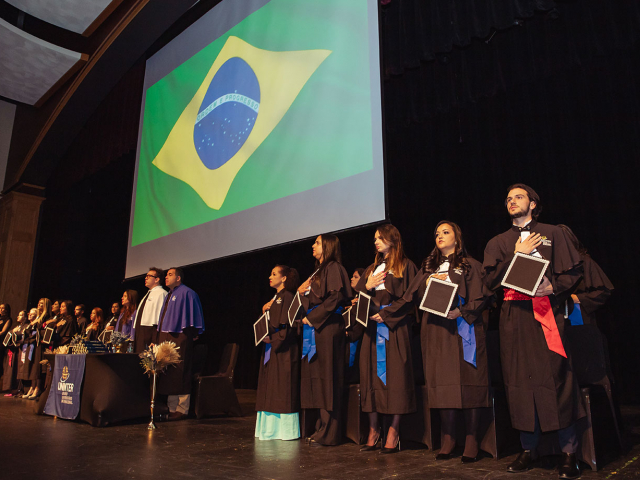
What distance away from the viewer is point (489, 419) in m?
3.12

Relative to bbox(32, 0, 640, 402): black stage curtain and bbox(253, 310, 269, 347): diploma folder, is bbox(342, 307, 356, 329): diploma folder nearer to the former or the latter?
bbox(253, 310, 269, 347): diploma folder

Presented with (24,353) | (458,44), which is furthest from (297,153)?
(24,353)

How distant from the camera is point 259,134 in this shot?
561 centimetres

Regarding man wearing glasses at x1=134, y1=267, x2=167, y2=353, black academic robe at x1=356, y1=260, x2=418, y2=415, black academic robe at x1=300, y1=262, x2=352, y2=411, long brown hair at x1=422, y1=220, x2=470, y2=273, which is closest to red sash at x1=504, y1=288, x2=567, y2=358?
long brown hair at x1=422, y1=220, x2=470, y2=273

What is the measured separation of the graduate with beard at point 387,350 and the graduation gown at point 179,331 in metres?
2.53

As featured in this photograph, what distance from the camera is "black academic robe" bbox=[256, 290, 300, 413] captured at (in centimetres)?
399

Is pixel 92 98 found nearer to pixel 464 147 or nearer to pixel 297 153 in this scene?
pixel 297 153

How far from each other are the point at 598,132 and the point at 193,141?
4.80 metres

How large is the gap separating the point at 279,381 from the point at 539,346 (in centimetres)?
212

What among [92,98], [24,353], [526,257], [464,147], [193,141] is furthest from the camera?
[92,98]

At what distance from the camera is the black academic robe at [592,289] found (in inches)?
145

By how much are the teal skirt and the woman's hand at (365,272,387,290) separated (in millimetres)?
1332

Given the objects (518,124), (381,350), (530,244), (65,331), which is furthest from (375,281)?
(65,331)

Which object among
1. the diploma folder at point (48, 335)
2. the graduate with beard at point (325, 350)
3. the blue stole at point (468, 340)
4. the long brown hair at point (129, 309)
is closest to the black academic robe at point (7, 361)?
the diploma folder at point (48, 335)
